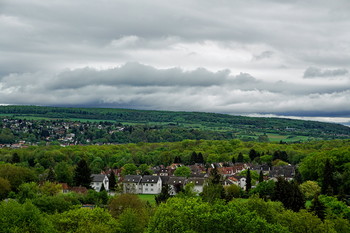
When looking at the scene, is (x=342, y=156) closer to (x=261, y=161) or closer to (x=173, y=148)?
(x=261, y=161)

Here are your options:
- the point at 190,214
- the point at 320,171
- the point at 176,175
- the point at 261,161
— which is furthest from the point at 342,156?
the point at 190,214

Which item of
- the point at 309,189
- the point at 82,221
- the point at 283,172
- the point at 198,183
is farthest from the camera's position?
the point at 283,172

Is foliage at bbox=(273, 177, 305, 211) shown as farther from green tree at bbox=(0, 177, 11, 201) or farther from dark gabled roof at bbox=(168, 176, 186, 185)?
green tree at bbox=(0, 177, 11, 201)

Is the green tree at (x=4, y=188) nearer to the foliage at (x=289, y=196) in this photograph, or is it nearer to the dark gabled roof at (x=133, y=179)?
the dark gabled roof at (x=133, y=179)

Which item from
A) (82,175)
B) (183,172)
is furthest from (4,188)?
(183,172)

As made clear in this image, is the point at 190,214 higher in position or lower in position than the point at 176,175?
higher

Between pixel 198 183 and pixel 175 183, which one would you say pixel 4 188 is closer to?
pixel 175 183
